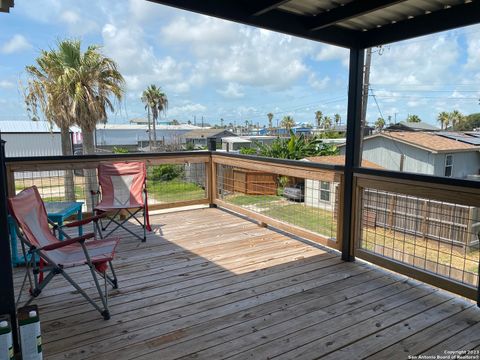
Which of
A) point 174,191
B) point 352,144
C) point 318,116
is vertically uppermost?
point 318,116

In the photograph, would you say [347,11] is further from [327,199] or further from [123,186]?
[123,186]

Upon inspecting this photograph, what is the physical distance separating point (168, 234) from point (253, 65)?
132ft

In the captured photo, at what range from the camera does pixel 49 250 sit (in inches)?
85.7

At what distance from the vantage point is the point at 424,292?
2.64 metres

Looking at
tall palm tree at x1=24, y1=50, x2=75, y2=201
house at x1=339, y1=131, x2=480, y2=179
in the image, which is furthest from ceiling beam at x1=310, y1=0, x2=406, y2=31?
tall palm tree at x1=24, y1=50, x2=75, y2=201

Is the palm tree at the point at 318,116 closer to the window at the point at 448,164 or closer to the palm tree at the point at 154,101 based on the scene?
the palm tree at the point at 154,101

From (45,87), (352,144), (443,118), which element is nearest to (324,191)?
(352,144)

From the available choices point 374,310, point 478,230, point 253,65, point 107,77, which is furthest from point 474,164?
point 253,65

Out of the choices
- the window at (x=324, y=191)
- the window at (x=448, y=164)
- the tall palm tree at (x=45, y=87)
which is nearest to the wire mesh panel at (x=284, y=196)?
the window at (x=324, y=191)

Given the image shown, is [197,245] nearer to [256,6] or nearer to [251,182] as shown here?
[251,182]

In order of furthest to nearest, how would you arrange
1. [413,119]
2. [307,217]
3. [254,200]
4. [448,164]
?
[413,119] < [448,164] < [254,200] < [307,217]

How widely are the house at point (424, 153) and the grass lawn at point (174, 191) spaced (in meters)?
3.68

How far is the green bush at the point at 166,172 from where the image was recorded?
5.54m

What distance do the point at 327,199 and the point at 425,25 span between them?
6.69 feet
